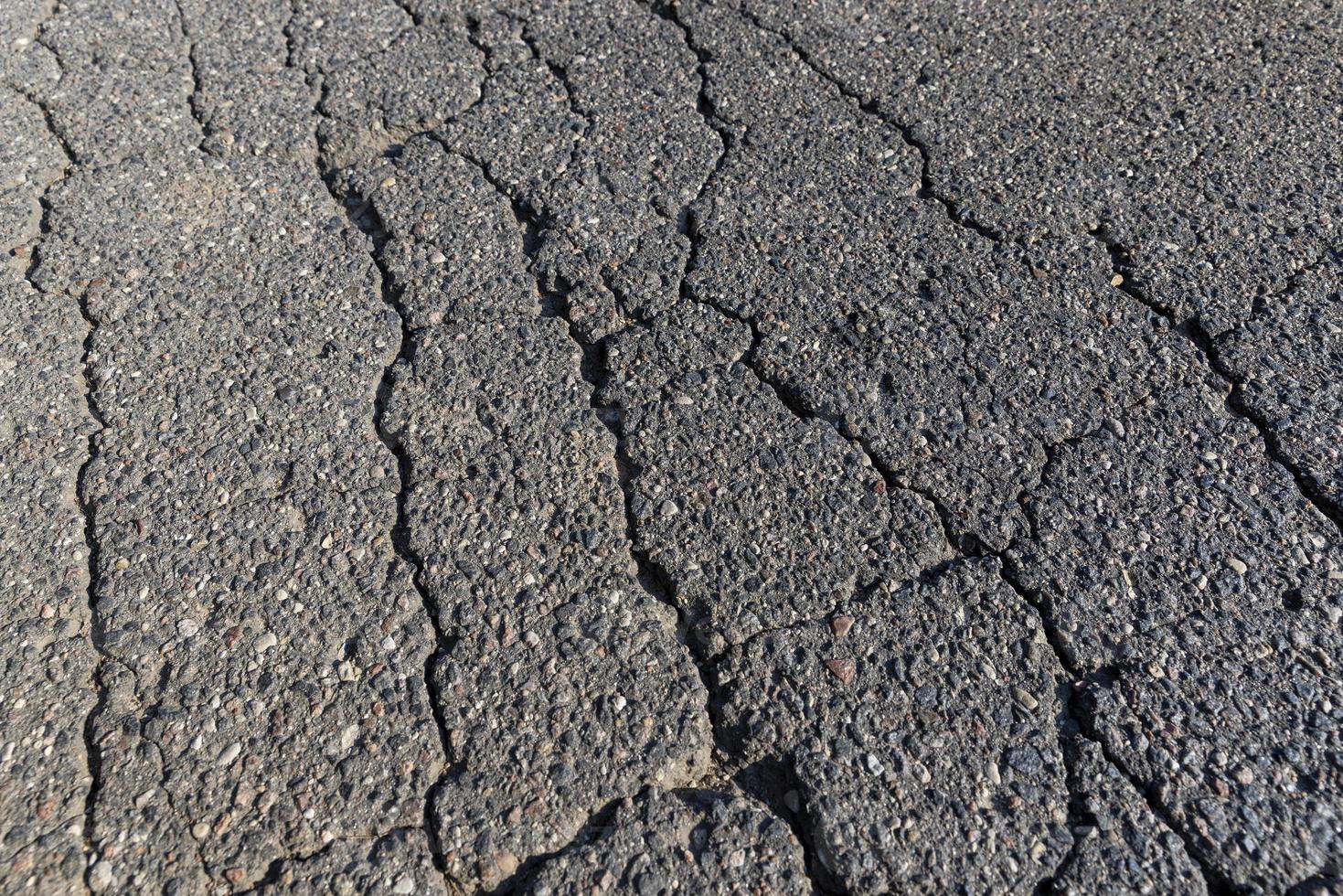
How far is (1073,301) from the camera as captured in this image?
Result: 8.28 ft

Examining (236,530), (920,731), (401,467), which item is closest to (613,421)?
(401,467)

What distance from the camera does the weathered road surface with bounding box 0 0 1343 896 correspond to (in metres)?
1.71

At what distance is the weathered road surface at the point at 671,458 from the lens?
1706mm

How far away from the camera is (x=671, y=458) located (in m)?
2.21

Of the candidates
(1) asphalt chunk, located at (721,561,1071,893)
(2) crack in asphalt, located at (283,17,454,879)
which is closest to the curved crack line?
(2) crack in asphalt, located at (283,17,454,879)

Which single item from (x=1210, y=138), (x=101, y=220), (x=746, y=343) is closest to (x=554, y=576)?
(x=746, y=343)

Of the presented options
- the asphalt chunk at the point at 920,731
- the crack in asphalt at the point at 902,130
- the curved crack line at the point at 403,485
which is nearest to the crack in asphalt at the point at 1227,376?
the crack in asphalt at the point at 902,130

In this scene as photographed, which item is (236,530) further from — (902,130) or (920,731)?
(902,130)

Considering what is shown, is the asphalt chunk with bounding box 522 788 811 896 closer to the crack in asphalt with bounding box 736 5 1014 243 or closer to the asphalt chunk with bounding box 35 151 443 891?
the asphalt chunk with bounding box 35 151 443 891

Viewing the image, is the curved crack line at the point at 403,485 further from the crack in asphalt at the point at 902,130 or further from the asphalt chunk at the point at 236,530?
the crack in asphalt at the point at 902,130

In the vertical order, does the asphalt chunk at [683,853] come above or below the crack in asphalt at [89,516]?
above

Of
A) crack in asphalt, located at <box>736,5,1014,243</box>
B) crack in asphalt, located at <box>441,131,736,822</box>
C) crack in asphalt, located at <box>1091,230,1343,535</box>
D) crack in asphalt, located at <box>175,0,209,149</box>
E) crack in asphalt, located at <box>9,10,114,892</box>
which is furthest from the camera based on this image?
crack in asphalt, located at <box>175,0,209,149</box>

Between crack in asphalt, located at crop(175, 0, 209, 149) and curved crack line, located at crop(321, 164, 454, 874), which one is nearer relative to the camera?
curved crack line, located at crop(321, 164, 454, 874)

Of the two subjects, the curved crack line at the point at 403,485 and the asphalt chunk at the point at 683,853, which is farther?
the curved crack line at the point at 403,485
